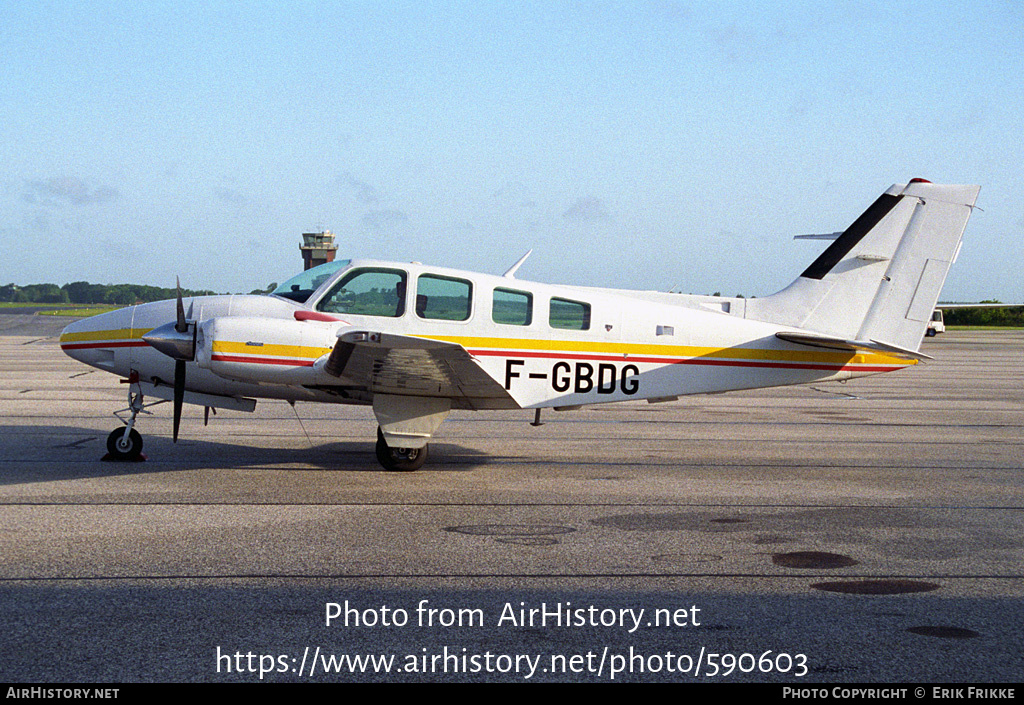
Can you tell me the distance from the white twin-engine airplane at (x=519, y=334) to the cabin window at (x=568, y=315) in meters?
0.02

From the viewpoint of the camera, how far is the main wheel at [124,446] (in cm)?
1155

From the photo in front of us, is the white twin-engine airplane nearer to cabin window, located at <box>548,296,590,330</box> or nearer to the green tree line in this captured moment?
cabin window, located at <box>548,296,590,330</box>

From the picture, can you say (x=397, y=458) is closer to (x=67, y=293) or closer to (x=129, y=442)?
(x=129, y=442)

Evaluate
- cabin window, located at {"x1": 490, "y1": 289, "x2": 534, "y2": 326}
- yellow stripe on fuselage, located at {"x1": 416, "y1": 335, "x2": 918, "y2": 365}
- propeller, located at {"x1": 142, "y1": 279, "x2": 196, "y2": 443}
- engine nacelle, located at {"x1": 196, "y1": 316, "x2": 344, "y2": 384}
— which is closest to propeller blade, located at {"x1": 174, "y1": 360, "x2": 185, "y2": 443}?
propeller, located at {"x1": 142, "y1": 279, "x2": 196, "y2": 443}

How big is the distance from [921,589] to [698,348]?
5.65 meters

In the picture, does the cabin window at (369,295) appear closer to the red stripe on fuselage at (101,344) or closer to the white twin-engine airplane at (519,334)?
the white twin-engine airplane at (519,334)

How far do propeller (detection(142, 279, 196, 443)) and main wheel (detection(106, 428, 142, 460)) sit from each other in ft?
3.12

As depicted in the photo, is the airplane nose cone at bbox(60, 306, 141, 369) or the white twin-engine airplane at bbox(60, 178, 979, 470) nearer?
the white twin-engine airplane at bbox(60, 178, 979, 470)

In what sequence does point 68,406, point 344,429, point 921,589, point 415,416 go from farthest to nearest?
point 68,406
point 344,429
point 415,416
point 921,589

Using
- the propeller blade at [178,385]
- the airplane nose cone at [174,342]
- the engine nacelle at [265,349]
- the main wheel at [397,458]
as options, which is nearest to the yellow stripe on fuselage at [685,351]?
the main wheel at [397,458]

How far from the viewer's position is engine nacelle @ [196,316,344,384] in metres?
10.4

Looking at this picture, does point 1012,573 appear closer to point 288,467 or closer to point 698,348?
point 698,348

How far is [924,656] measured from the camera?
515cm
